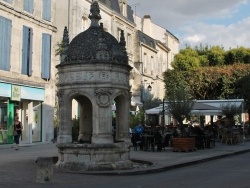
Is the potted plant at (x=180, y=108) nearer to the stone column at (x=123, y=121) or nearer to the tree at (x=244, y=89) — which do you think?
the stone column at (x=123, y=121)

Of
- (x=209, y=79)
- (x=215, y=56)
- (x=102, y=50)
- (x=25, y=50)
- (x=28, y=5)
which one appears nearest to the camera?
(x=102, y=50)

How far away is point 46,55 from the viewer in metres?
28.2

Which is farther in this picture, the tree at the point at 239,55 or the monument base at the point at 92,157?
the tree at the point at 239,55

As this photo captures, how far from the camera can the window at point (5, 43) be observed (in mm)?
24031

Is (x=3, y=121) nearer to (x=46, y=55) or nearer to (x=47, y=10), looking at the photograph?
(x=46, y=55)

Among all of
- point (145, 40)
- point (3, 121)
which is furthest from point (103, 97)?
point (145, 40)

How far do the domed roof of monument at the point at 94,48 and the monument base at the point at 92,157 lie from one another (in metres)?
2.67

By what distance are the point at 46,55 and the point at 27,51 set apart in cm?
199

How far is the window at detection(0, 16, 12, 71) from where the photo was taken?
946 inches

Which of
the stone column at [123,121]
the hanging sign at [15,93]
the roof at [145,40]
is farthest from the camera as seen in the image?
the roof at [145,40]

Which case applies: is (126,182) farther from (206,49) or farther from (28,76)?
(206,49)

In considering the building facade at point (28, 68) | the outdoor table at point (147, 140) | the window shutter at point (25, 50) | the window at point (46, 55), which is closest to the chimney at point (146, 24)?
the building facade at point (28, 68)

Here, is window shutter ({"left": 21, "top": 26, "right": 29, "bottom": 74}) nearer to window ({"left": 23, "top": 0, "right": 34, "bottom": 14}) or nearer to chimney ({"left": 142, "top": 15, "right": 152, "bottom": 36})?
window ({"left": 23, "top": 0, "right": 34, "bottom": 14})

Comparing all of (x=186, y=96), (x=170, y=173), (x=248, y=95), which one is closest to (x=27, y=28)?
(x=186, y=96)
